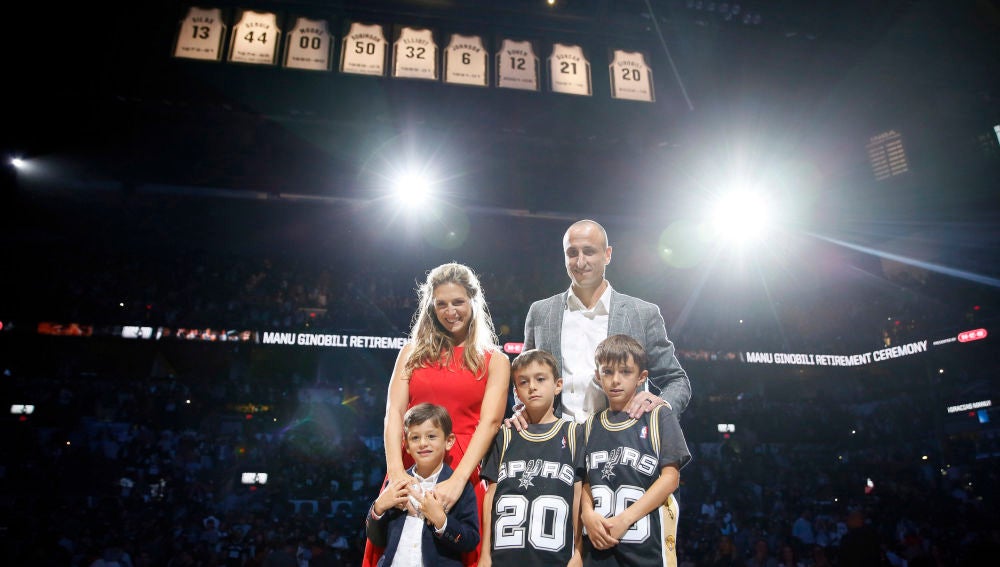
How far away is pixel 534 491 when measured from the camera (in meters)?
2.34

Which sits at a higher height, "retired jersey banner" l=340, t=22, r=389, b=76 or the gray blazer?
"retired jersey banner" l=340, t=22, r=389, b=76

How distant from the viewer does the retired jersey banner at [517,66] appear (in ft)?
14.6

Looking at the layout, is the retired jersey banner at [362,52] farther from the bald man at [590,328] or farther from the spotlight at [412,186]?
the spotlight at [412,186]

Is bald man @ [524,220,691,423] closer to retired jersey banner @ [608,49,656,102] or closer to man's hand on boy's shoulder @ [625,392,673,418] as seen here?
man's hand on boy's shoulder @ [625,392,673,418]

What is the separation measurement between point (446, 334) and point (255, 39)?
3004 mm

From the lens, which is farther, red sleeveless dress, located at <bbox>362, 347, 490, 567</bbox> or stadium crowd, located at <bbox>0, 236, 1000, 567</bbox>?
stadium crowd, located at <bbox>0, 236, 1000, 567</bbox>

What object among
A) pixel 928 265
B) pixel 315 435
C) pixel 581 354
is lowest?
pixel 581 354

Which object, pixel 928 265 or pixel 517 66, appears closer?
pixel 517 66

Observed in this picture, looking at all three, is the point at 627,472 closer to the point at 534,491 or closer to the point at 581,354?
the point at 534,491

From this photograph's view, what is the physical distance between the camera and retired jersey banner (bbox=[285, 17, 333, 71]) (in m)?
4.25

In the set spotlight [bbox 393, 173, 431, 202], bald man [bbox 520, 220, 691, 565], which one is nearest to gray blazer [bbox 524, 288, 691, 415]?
bald man [bbox 520, 220, 691, 565]

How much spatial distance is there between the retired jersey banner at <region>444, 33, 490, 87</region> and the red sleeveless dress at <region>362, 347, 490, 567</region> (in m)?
2.65

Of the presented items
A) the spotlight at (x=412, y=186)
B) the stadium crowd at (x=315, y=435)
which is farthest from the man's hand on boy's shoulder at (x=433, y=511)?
the stadium crowd at (x=315, y=435)

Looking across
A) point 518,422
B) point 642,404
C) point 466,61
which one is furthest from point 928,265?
point 518,422
